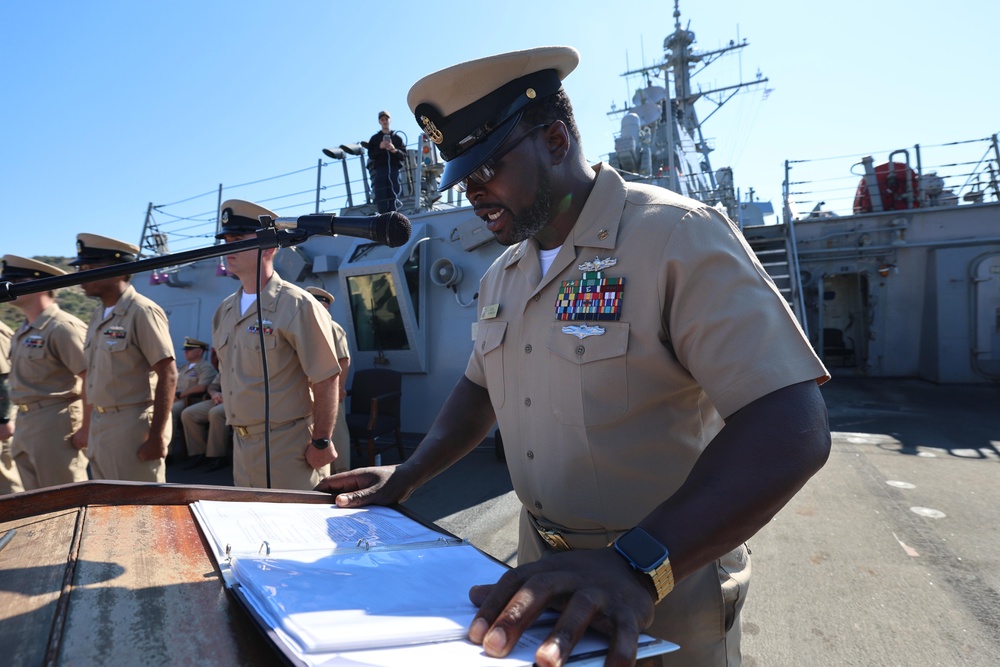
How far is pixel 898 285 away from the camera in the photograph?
922cm

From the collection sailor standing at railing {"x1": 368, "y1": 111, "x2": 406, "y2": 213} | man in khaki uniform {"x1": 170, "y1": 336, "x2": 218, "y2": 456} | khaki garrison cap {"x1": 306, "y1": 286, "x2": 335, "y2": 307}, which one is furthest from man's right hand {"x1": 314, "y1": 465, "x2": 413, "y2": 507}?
man in khaki uniform {"x1": 170, "y1": 336, "x2": 218, "y2": 456}

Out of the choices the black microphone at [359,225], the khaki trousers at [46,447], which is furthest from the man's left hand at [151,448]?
the black microphone at [359,225]

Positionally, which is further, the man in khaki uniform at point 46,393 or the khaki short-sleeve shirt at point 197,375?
the khaki short-sleeve shirt at point 197,375

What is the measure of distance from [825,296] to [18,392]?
1164cm

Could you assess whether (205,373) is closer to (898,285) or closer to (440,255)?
(440,255)

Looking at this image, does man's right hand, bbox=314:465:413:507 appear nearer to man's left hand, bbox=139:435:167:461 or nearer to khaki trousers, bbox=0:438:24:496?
man's left hand, bbox=139:435:167:461

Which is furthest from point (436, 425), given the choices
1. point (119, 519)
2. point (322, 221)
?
point (119, 519)

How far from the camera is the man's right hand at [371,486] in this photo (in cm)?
121

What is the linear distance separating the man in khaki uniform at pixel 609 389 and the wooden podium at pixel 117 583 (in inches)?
11.7

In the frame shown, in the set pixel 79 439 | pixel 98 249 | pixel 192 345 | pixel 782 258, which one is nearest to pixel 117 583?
pixel 98 249

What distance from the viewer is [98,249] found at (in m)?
3.38

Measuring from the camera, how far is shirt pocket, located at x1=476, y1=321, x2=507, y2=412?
1295 mm

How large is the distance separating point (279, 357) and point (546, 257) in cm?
207

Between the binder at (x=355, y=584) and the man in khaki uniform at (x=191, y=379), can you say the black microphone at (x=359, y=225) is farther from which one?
the man in khaki uniform at (x=191, y=379)
